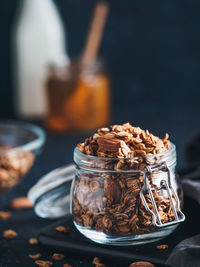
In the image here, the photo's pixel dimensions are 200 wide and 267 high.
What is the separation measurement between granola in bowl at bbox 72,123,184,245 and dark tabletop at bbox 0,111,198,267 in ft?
0.23

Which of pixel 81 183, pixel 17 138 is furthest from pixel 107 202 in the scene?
pixel 17 138

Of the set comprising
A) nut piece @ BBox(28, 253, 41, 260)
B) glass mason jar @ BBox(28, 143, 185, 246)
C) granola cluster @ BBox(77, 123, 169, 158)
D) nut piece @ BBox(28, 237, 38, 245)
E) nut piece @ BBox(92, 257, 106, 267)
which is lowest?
nut piece @ BBox(28, 237, 38, 245)

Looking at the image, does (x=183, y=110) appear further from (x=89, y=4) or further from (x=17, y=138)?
(x=17, y=138)

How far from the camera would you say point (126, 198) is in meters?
0.76

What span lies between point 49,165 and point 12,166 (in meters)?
Result: 0.25

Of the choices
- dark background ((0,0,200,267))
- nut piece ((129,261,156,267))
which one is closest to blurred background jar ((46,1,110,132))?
dark background ((0,0,200,267))

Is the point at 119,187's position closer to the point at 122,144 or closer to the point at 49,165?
the point at 122,144

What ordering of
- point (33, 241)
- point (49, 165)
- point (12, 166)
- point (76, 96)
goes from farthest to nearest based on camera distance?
1. point (76, 96)
2. point (49, 165)
3. point (12, 166)
4. point (33, 241)

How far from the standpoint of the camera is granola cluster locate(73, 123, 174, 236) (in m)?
0.76

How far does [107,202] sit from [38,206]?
0.72 ft

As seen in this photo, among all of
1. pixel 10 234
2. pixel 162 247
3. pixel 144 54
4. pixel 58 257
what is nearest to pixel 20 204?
pixel 10 234

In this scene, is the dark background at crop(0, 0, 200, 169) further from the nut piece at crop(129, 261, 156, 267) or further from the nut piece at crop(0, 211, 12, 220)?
the nut piece at crop(129, 261, 156, 267)

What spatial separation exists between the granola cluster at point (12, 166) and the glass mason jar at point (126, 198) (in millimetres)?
326

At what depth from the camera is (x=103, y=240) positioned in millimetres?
801
